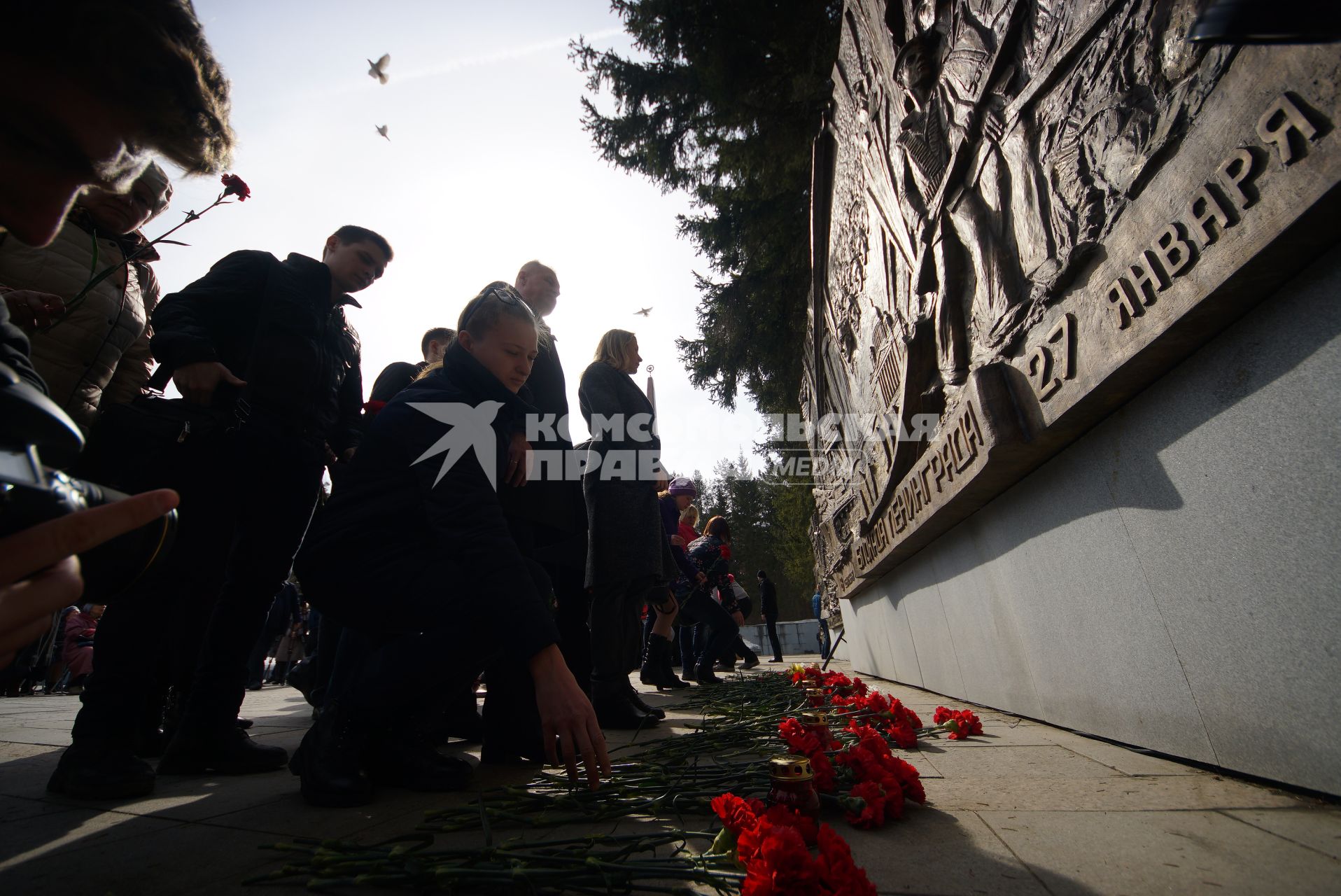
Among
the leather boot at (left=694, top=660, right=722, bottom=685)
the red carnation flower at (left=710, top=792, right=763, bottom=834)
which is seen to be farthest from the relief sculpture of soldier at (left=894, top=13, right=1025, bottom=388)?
the leather boot at (left=694, top=660, right=722, bottom=685)

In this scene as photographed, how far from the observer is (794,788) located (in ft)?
3.94

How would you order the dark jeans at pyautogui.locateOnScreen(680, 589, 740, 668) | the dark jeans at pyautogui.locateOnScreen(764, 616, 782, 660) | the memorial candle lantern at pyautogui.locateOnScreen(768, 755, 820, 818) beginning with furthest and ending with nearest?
1. the dark jeans at pyautogui.locateOnScreen(764, 616, 782, 660)
2. the dark jeans at pyautogui.locateOnScreen(680, 589, 740, 668)
3. the memorial candle lantern at pyautogui.locateOnScreen(768, 755, 820, 818)

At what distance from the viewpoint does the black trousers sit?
76.1 inches

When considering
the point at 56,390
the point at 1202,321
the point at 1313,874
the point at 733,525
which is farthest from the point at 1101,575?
the point at 733,525

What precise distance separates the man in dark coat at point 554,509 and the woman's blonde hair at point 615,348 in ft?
1.22

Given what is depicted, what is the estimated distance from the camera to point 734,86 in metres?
8.77

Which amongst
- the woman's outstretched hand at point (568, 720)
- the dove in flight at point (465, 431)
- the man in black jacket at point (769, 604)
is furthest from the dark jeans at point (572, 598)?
the man in black jacket at point (769, 604)

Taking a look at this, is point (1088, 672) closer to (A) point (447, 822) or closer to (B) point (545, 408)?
(A) point (447, 822)

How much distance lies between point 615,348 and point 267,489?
6.50 ft

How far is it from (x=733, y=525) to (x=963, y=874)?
33.8 metres

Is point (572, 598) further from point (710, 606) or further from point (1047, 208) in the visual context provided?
point (1047, 208)

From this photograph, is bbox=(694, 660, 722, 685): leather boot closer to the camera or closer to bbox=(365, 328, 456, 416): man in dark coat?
bbox=(365, 328, 456, 416): man in dark coat

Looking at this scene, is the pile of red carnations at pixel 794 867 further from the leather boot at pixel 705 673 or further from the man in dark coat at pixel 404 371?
the leather boot at pixel 705 673

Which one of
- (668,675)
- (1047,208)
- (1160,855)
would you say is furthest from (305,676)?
(1047,208)
